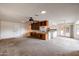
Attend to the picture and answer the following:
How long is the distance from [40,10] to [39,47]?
2.54 feet

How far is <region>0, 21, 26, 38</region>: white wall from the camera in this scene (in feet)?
8.08

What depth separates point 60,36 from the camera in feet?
8.23

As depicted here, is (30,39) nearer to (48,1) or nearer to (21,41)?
(21,41)

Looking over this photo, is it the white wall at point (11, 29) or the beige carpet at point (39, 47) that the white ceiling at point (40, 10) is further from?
the beige carpet at point (39, 47)

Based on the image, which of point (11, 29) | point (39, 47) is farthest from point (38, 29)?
point (11, 29)

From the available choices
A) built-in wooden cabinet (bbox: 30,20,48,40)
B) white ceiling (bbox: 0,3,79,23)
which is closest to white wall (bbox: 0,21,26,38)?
white ceiling (bbox: 0,3,79,23)

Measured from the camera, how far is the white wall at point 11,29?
2.46m

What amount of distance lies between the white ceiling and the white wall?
0.11 meters

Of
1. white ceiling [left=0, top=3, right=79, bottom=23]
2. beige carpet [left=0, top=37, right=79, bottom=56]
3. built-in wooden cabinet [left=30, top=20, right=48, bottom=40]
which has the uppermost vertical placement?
white ceiling [left=0, top=3, right=79, bottom=23]

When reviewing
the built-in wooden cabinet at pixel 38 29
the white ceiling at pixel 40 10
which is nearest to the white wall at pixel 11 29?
the white ceiling at pixel 40 10

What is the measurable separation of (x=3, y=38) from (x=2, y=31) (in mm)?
152

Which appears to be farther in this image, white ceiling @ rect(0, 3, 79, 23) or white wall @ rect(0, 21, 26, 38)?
white wall @ rect(0, 21, 26, 38)

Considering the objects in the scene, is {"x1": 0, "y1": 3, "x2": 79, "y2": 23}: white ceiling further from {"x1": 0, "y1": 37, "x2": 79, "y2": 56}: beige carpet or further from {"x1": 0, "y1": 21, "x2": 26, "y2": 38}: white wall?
{"x1": 0, "y1": 37, "x2": 79, "y2": 56}: beige carpet

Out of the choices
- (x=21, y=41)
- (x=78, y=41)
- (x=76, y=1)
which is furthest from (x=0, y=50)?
(x=76, y=1)
